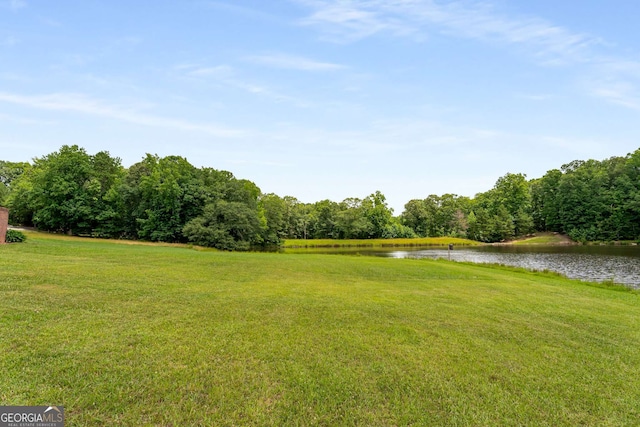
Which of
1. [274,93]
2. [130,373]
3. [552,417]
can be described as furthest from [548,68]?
[130,373]

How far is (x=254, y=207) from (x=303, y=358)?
45325mm

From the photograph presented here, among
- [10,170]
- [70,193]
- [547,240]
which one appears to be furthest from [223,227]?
[10,170]

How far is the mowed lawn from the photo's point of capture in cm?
349

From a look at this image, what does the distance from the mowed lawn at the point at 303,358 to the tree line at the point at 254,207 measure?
31455mm

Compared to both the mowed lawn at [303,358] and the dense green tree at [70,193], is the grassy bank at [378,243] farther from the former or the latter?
the mowed lawn at [303,358]

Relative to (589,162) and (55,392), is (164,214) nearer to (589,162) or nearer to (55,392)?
(55,392)

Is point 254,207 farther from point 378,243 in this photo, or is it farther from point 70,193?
point 378,243

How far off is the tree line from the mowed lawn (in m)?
31.5

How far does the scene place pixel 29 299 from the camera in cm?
676

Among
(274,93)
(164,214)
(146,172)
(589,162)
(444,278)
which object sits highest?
(589,162)

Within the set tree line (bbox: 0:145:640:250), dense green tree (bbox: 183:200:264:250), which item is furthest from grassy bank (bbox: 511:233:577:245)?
dense green tree (bbox: 183:200:264:250)

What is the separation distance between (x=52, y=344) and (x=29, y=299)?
124 inches

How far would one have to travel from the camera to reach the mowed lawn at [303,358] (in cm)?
349

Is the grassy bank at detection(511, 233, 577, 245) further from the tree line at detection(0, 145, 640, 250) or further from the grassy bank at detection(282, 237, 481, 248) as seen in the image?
the grassy bank at detection(282, 237, 481, 248)
